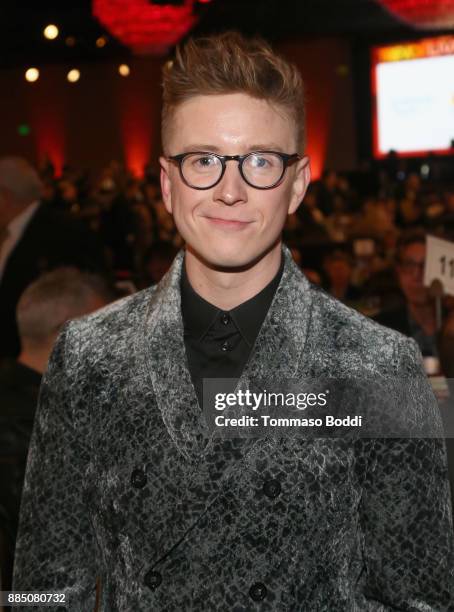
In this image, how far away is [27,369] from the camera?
260 centimetres

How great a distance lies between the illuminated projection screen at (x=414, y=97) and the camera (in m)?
14.7

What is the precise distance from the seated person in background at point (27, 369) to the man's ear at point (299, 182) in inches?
47.4

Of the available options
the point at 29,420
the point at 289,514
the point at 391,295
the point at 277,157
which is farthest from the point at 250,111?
the point at 391,295

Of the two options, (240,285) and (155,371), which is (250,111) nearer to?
(240,285)

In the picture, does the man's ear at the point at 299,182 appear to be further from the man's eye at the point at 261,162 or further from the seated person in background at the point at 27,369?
the seated person in background at the point at 27,369

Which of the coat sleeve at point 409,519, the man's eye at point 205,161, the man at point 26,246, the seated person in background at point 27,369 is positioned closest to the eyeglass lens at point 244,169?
the man's eye at point 205,161

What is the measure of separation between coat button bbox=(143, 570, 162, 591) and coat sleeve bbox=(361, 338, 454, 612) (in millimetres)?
267

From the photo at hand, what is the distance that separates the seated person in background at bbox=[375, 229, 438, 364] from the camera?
4094 millimetres

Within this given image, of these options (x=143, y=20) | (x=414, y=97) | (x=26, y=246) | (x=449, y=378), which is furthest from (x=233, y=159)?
(x=414, y=97)

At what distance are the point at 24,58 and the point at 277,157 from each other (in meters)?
12.9

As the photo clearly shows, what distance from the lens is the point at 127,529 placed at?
51.1 inches

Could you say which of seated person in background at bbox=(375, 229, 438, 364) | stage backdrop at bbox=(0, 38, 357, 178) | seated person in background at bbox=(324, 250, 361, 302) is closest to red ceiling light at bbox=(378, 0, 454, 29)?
seated person in background at bbox=(324, 250, 361, 302)

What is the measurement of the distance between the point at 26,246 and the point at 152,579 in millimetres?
3029

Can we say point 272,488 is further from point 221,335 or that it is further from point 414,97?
point 414,97
